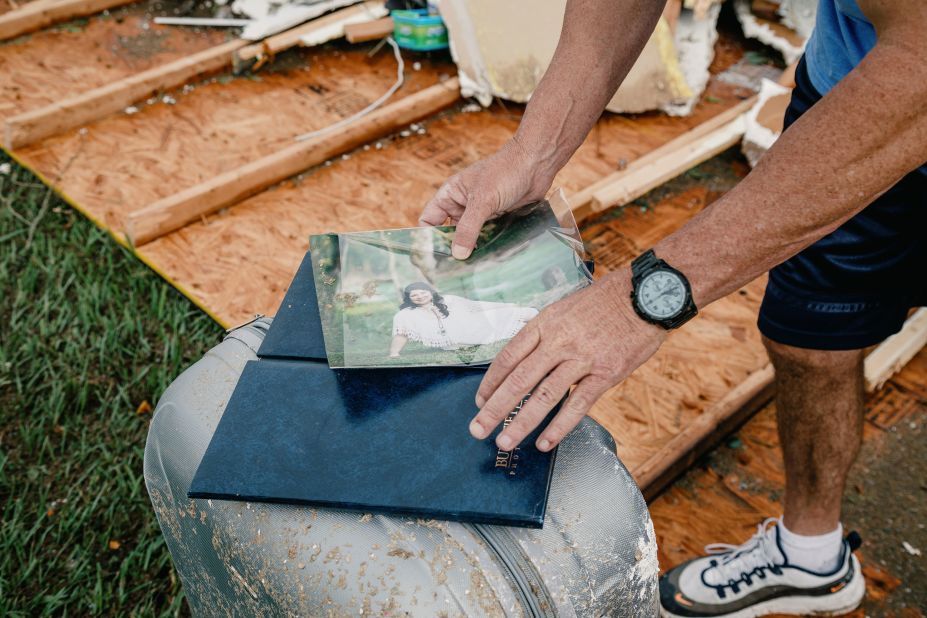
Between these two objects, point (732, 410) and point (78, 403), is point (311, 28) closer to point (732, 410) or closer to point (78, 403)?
point (78, 403)

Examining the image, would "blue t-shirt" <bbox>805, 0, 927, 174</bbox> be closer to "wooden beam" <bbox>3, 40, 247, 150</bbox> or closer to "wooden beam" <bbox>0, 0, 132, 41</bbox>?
"wooden beam" <bbox>3, 40, 247, 150</bbox>

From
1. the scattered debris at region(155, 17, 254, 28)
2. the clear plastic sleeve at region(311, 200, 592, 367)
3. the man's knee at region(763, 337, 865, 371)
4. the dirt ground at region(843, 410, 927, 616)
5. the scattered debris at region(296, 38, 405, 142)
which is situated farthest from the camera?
the scattered debris at region(155, 17, 254, 28)

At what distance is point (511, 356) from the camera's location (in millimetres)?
1198

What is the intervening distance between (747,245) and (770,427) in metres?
1.56

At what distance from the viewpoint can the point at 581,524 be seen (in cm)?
115

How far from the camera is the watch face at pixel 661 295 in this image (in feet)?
3.90

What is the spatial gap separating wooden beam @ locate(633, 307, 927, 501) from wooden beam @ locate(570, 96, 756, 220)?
909 mm

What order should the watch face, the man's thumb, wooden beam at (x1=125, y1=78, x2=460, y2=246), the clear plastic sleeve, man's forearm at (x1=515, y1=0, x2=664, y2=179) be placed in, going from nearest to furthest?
the watch face → the clear plastic sleeve → the man's thumb → man's forearm at (x1=515, y1=0, x2=664, y2=179) → wooden beam at (x1=125, y1=78, x2=460, y2=246)

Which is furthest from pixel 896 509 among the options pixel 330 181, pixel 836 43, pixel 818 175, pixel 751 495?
pixel 330 181

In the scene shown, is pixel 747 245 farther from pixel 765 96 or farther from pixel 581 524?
pixel 765 96

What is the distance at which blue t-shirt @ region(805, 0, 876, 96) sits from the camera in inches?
56.6

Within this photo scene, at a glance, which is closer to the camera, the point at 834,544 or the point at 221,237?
the point at 834,544

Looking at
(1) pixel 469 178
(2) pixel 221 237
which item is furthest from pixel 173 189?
(1) pixel 469 178

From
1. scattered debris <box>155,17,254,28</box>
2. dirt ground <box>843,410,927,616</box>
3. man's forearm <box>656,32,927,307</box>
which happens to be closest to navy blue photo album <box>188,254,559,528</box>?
man's forearm <box>656,32,927,307</box>
